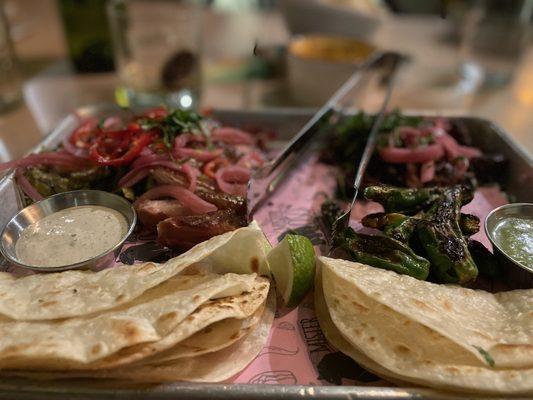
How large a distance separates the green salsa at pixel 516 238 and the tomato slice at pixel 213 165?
1.40 metres

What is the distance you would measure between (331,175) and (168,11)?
7.92ft

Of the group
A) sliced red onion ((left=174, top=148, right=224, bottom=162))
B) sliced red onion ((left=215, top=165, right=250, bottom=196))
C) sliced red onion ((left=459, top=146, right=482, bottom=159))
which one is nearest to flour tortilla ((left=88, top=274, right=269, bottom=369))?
sliced red onion ((left=215, top=165, right=250, bottom=196))

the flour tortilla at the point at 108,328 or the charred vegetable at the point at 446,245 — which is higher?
the flour tortilla at the point at 108,328

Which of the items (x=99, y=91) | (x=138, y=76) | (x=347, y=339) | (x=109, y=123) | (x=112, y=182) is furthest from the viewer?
(x=99, y=91)

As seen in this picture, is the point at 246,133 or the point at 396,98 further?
the point at 396,98

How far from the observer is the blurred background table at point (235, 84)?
348 centimetres

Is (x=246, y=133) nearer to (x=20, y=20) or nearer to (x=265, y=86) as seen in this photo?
(x=265, y=86)

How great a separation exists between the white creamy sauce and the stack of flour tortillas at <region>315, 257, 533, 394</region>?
3.06ft

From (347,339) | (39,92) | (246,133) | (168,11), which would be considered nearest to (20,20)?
(39,92)

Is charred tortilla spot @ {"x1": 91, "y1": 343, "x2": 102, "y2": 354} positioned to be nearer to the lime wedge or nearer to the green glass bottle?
the lime wedge

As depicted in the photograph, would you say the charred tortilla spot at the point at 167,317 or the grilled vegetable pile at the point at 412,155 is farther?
the grilled vegetable pile at the point at 412,155

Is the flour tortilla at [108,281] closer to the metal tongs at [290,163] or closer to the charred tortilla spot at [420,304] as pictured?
the metal tongs at [290,163]

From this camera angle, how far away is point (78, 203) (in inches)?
81.6

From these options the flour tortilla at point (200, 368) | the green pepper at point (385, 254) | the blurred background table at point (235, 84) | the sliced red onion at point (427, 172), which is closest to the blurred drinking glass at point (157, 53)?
the blurred background table at point (235, 84)
